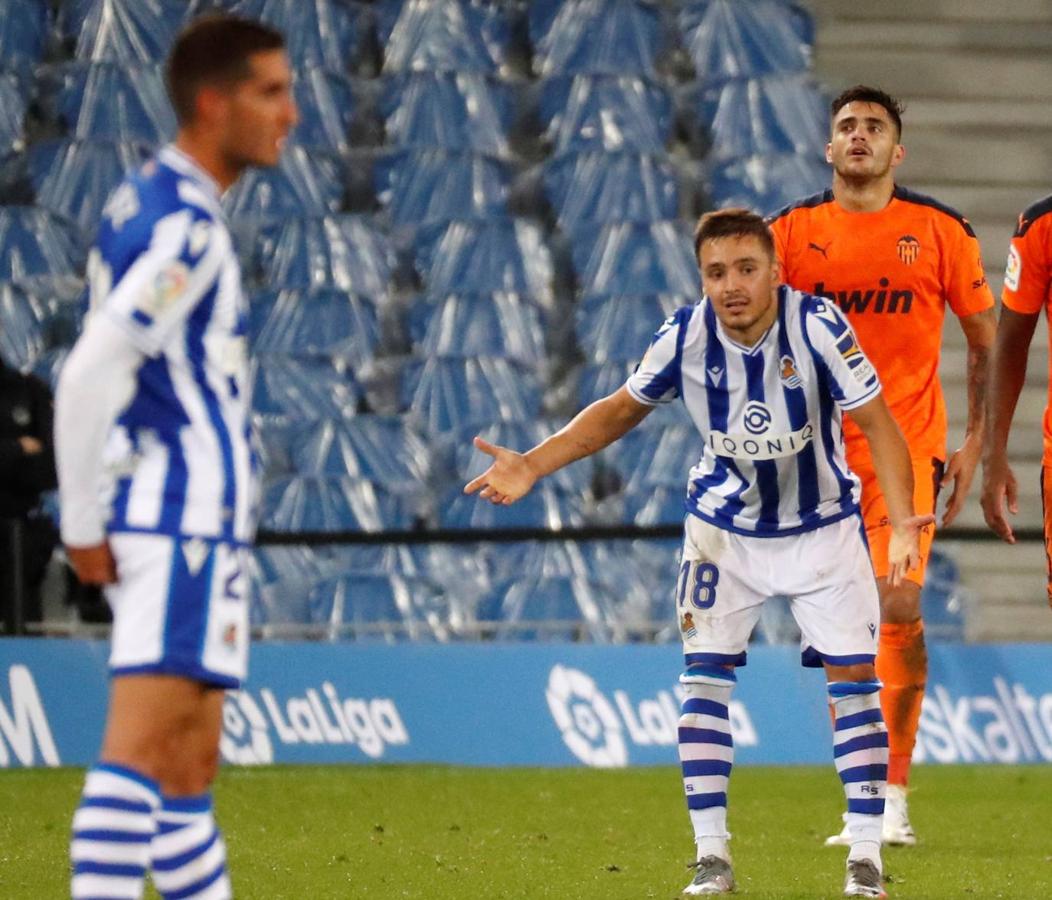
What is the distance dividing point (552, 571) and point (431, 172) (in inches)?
135

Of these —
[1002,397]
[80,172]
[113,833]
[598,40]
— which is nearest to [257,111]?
[113,833]

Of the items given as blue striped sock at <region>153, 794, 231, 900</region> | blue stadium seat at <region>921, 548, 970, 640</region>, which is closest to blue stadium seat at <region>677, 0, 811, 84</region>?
blue stadium seat at <region>921, 548, 970, 640</region>

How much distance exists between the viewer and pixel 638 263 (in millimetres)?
13188

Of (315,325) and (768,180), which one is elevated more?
(768,180)

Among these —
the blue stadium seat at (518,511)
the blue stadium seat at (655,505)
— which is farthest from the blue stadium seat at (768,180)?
the blue stadium seat at (518,511)

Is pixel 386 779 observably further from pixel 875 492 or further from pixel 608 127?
pixel 608 127

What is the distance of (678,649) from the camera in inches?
376

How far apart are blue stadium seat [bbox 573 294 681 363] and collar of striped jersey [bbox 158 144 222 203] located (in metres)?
9.16

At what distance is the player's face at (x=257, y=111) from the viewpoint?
3.54 meters

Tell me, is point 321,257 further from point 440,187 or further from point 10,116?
point 10,116

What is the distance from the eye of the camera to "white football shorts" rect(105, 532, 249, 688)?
11.1ft

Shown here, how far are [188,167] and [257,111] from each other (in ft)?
0.52

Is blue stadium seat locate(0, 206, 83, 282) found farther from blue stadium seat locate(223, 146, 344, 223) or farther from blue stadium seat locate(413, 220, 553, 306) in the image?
blue stadium seat locate(413, 220, 553, 306)

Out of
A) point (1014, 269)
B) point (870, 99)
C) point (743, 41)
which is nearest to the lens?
point (1014, 269)
